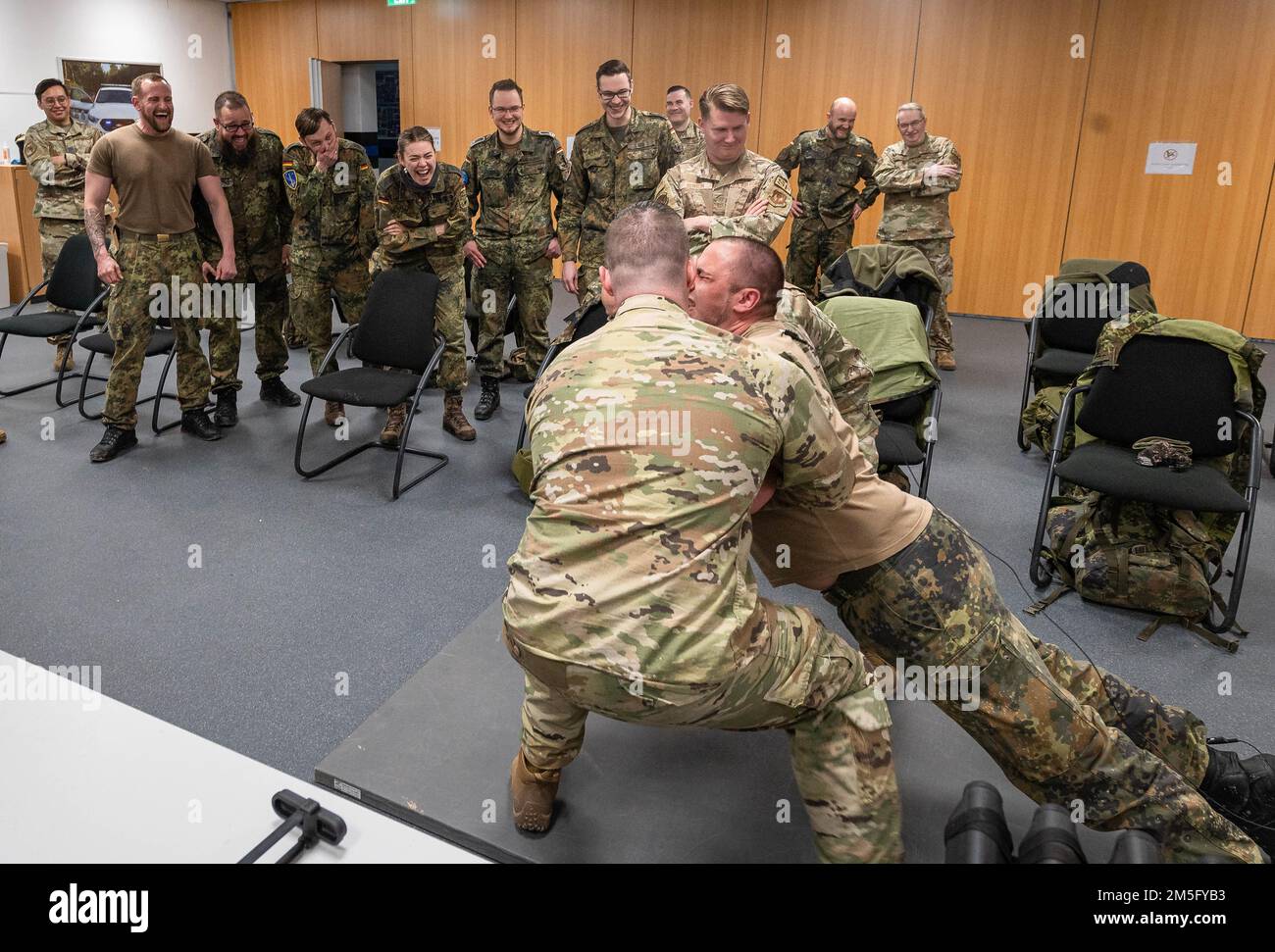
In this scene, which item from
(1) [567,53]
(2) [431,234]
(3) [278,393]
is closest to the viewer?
(2) [431,234]

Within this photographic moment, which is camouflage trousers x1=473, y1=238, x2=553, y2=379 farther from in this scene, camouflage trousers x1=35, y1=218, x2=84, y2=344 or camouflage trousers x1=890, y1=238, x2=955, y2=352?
camouflage trousers x1=35, y1=218, x2=84, y2=344

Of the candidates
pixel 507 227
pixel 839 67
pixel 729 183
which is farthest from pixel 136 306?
pixel 839 67

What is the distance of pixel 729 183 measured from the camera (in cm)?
423

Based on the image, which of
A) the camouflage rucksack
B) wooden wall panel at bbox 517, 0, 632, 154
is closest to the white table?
the camouflage rucksack

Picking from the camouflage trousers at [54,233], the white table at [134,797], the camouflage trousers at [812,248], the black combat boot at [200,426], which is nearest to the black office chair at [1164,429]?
the white table at [134,797]

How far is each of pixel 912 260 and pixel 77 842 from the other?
15.1 feet

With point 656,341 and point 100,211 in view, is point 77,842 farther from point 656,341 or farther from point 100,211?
point 100,211

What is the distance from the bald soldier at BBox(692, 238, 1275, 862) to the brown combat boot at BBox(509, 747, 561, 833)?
0.65 m

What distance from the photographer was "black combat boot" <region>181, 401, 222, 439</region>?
193 inches

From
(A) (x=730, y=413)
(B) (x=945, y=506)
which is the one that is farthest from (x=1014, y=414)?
(A) (x=730, y=413)

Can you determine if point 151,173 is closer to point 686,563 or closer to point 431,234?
point 431,234

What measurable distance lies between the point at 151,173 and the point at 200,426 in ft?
4.17

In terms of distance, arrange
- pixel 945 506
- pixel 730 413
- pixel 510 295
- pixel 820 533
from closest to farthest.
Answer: pixel 730 413
pixel 820 533
pixel 945 506
pixel 510 295

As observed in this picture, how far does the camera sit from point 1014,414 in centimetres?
566
